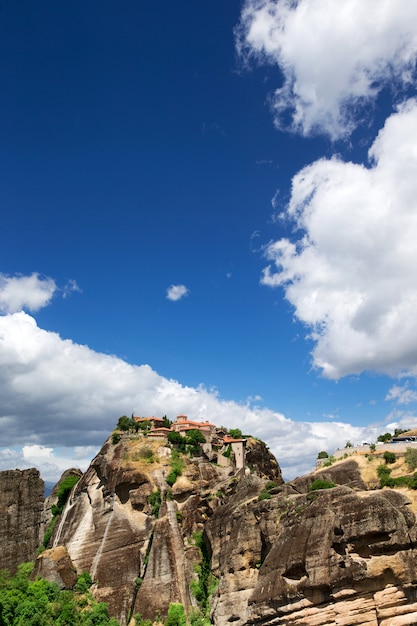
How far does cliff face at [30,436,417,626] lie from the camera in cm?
3656

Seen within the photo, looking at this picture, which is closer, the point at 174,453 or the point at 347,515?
the point at 347,515

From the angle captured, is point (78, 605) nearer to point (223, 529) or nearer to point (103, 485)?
point (103, 485)

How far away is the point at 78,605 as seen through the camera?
57719 mm

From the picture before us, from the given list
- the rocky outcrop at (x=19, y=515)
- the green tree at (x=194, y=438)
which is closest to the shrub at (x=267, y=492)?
the green tree at (x=194, y=438)

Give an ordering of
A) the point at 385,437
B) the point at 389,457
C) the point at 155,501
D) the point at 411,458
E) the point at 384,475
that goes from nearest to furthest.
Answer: the point at 384,475 < the point at 411,458 < the point at 389,457 < the point at 155,501 < the point at 385,437

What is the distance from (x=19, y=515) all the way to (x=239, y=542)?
35.1m

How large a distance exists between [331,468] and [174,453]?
20315 mm

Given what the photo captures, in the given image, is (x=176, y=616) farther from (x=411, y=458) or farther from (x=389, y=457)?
(x=411, y=458)

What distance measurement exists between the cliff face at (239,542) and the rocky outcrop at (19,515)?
4088mm

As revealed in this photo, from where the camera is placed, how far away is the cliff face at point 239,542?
36.6 metres

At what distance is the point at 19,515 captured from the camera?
2729 inches

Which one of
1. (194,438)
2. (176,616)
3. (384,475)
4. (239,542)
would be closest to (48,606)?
(176,616)

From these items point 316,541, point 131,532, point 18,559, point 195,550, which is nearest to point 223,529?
point 195,550

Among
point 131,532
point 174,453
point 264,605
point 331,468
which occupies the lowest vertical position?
point 264,605
